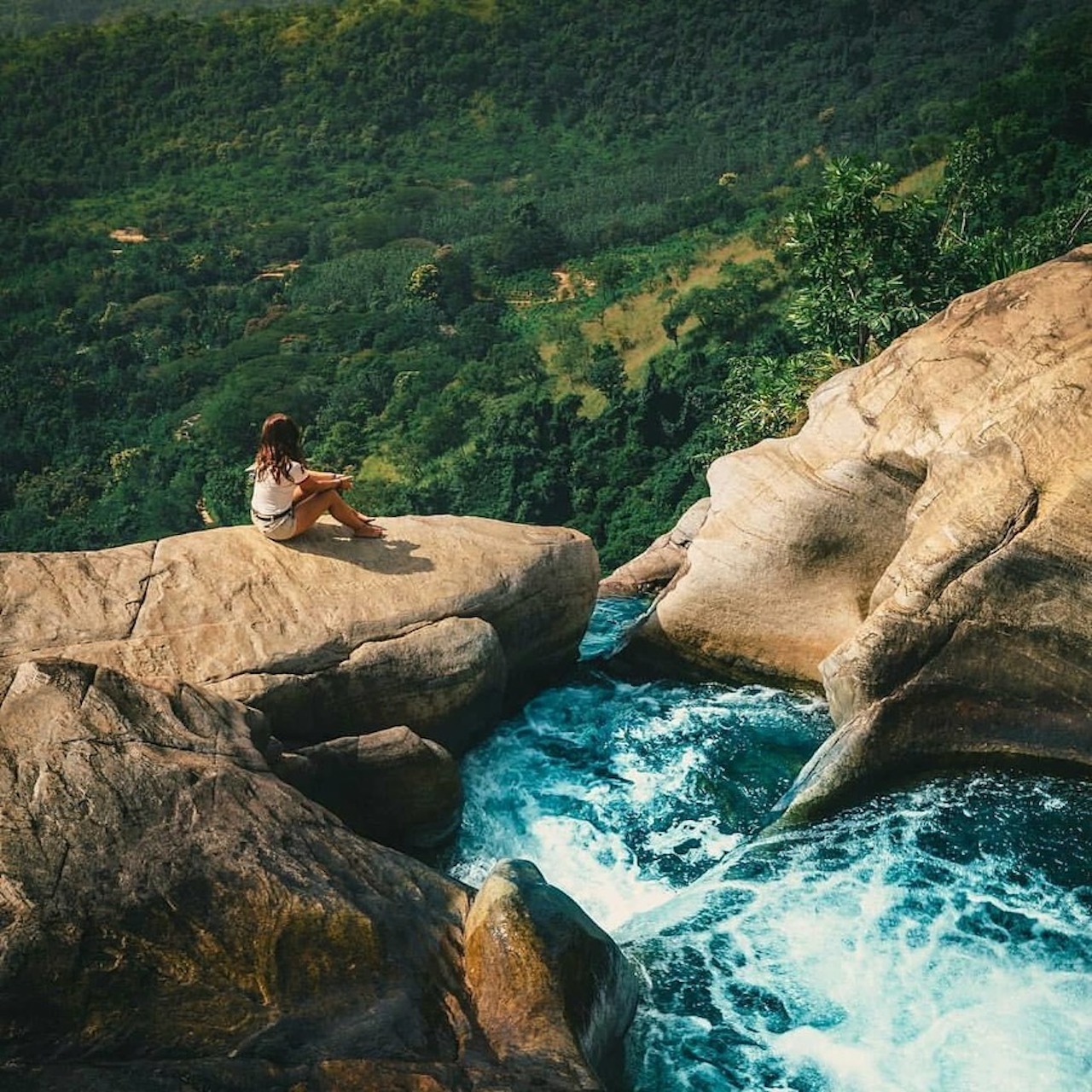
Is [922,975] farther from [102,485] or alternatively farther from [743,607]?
[102,485]

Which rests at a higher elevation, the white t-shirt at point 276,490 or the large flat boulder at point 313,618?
the white t-shirt at point 276,490

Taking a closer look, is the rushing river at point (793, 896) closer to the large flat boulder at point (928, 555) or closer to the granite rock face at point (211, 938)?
the large flat boulder at point (928, 555)

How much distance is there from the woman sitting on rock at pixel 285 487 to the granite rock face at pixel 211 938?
3.76 meters

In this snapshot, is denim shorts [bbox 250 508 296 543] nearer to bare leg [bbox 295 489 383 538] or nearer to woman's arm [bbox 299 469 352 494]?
bare leg [bbox 295 489 383 538]

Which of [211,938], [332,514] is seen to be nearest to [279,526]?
[332,514]

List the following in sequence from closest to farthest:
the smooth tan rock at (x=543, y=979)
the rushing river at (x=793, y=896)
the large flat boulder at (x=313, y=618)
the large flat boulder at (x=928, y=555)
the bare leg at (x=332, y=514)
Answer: the smooth tan rock at (x=543, y=979), the rushing river at (x=793, y=896), the large flat boulder at (x=313, y=618), the large flat boulder at (x=928, y=555), the bare leg at (x=332, y=514)

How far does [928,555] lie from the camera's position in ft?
45.3

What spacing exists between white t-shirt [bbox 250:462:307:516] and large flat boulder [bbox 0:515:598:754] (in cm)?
41

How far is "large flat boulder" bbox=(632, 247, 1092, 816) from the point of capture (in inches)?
527

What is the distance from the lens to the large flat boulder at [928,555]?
13375mm

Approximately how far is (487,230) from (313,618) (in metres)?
94.2

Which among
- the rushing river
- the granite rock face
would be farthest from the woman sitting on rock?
the granite rock face

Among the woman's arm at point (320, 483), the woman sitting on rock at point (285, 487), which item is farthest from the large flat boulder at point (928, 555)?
the woman sitting on rock at point (285, 487)

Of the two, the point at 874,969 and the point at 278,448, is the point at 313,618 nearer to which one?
the point at 278,448
